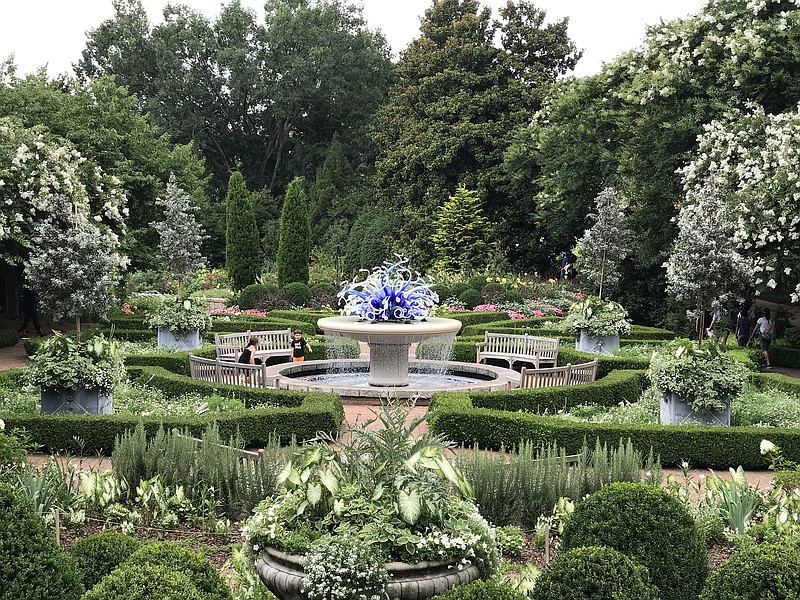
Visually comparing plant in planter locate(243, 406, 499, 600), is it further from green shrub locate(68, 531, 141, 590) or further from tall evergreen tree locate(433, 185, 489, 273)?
tall evergreen tree locate(433, 185, 489, 273)

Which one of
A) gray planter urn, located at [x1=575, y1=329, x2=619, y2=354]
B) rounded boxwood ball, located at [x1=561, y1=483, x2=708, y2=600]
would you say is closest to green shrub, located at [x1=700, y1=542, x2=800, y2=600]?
rounded boxwood ball, located at [x1=561, y1=483, x2=708, y2=600]

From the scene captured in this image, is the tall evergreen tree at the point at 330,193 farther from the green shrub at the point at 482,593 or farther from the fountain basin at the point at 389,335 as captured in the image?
the green shrub at the point at 482,593

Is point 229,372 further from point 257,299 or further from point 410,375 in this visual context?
point 257,299

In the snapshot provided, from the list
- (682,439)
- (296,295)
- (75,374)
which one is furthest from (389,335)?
(296,295)

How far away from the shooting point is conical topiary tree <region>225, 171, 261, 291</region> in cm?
2961

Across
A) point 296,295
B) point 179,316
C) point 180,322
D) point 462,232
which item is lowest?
point 180,322

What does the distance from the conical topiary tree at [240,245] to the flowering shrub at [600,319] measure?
1628 centimetres

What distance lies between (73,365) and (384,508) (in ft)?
21.6

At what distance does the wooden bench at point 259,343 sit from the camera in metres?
14.9

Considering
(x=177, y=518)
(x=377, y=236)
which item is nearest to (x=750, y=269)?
(x=177, y=518)

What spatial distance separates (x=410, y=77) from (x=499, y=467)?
2933 centimetres

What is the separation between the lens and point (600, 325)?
15.4m

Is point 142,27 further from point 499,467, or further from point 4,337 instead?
point 499,467

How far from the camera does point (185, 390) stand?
11.4m
